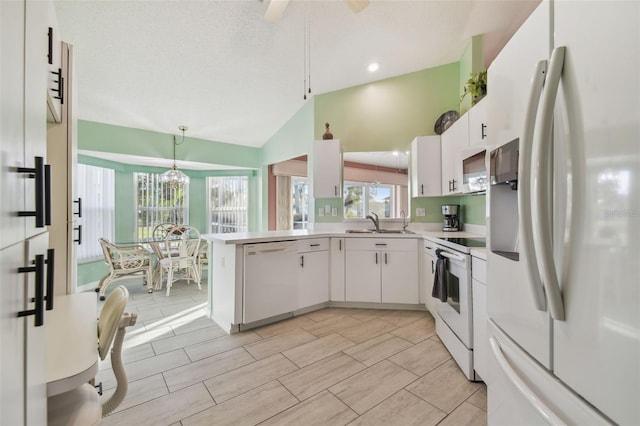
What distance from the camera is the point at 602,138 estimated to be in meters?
0.57

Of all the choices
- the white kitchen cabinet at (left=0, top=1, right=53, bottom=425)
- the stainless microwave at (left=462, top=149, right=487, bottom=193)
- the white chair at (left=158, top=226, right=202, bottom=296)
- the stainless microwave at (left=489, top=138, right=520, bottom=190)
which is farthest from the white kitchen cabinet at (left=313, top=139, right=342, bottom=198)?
the white kitchen cabinet at (left=0, top=1, right=53, bottom=425)

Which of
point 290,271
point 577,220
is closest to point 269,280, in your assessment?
point 290,271

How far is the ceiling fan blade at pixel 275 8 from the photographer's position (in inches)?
73.7

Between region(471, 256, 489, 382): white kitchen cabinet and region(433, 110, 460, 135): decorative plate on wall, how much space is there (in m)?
2.04

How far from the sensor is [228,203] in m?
6.04

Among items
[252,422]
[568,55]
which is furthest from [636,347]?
[252,422]

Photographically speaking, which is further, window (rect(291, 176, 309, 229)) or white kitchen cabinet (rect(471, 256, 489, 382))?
window (rect(291, 176, 309, 229))

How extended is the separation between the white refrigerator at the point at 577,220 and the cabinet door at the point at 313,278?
2.22 metres

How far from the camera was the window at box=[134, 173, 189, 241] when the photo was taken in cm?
529

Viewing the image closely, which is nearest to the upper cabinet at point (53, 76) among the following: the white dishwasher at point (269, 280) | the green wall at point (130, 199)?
→ the white dishwasher at point (269, 280)

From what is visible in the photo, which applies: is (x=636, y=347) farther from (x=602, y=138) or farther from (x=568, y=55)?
(x=568, y=55)

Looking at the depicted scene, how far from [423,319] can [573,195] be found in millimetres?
2588

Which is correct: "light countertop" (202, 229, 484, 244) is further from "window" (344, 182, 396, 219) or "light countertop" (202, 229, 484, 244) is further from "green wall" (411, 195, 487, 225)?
"window" (344, 182, 396, 219)

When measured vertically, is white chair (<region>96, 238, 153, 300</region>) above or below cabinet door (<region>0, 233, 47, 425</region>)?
below
